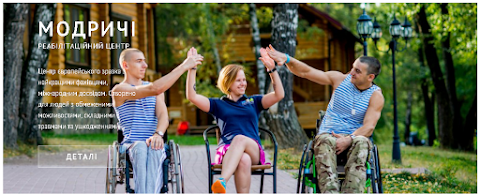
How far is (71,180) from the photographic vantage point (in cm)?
831

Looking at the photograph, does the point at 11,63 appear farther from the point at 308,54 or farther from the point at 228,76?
the point at 308,54

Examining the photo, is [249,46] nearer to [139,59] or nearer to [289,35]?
[289,35]

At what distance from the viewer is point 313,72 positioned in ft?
19.0

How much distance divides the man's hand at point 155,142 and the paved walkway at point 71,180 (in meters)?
2.37

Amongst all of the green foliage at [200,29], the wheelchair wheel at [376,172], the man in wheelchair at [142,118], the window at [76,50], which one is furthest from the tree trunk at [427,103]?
the man in wheelchair at [142,118]

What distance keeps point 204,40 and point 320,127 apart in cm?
1822

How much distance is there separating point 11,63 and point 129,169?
6654 mm

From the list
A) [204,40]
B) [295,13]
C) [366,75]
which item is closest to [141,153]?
[366,75]

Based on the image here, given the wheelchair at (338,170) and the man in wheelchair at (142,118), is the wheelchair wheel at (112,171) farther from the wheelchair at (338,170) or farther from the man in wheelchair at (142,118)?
the wheelchair at (338,170)

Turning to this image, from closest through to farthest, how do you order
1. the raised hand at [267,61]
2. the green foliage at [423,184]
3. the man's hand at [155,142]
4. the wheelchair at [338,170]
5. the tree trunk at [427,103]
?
the man's hand at [155,142]
the wheelchair at [338,170]
the raised hand at [267,61]
the green foliage at [423,184]
the tree trunk at [427,103]

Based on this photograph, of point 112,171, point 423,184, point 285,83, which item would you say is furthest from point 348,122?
point 285,83

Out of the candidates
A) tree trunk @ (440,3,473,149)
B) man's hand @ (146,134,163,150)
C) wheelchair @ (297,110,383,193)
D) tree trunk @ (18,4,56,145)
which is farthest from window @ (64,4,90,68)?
wheelchair @ (297,110,383,193)

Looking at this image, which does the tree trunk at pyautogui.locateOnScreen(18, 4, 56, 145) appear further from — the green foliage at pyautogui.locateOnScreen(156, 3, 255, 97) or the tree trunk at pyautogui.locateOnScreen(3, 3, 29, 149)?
the green foliage at pyautogui.locateOnScreen(156, 3, 255, 97)

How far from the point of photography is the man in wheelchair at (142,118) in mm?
5109
